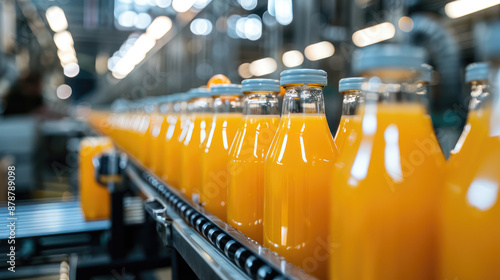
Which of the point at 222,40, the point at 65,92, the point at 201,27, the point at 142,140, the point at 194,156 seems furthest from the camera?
the point at 65,92

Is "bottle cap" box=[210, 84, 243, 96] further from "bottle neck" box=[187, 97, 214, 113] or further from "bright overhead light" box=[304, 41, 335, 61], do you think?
"bright overhead light" box=[304, 41, 335, 61]

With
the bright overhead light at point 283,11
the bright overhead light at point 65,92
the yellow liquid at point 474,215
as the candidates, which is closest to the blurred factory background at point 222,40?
the bright overhead light at point 283,11

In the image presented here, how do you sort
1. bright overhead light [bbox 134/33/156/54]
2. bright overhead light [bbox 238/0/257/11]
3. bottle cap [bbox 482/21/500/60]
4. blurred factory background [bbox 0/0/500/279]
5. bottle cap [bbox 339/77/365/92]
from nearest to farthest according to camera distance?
bottle cap [bbox 482/21/500/60] < bottle cap [bbox 339/77/365/92] < blurred factory background [bbox 0/0/500/279] < bright overhead light [bbox 238/0/257/11] < bright overhead light [bbox 134/33/156/54]

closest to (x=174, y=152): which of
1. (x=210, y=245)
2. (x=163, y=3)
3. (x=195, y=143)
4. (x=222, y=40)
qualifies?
(x=195, y=143)

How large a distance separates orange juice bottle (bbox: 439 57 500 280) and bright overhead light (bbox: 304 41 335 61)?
163 cm

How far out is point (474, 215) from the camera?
42 centimetres

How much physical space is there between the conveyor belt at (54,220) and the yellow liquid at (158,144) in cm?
39

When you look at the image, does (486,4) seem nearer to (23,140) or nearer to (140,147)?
(140,147)

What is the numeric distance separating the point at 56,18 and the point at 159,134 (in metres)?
4.75

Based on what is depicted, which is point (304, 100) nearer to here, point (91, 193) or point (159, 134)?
point (159, 134)

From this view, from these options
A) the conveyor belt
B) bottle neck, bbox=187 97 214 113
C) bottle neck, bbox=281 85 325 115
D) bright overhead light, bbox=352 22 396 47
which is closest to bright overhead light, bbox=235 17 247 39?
bright overhead light, bbox=352 22 396 47

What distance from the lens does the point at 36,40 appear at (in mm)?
9336

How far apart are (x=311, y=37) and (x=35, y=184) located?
205 inches

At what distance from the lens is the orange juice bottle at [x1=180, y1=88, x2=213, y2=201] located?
116 centimetres
